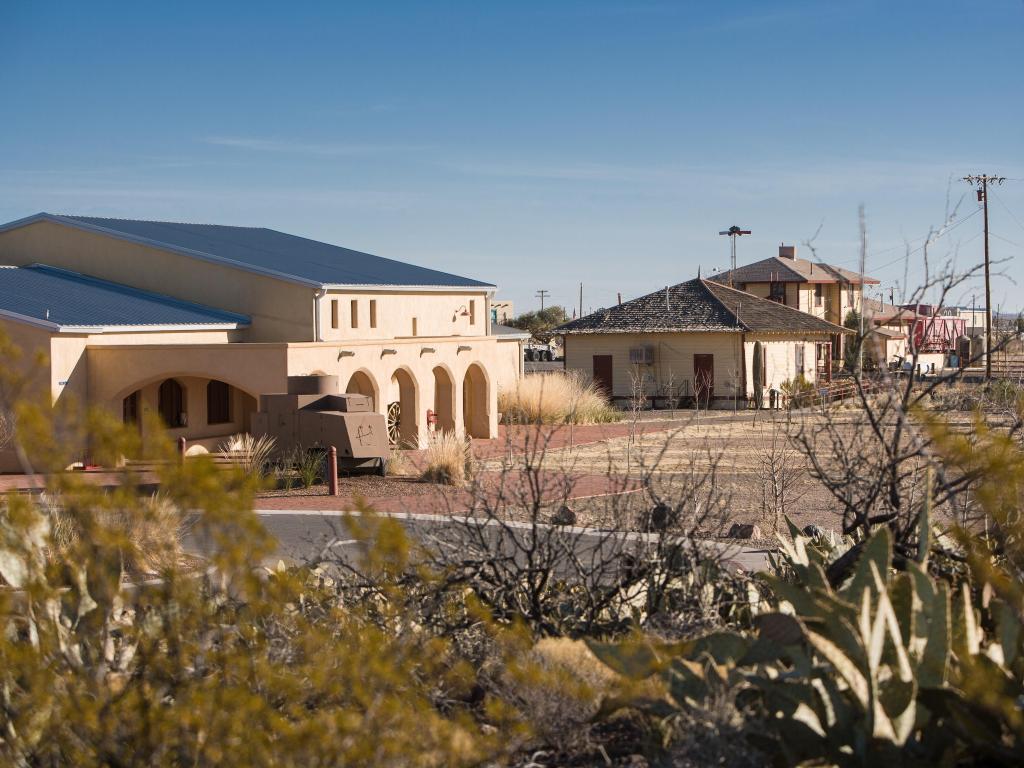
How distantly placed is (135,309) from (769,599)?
2480 centimetres

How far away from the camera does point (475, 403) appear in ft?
113

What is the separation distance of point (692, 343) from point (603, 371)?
13.0ft

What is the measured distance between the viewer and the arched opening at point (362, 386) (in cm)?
2958

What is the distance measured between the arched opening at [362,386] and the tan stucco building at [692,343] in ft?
53.8

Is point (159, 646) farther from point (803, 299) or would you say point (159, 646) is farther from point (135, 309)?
point (803, 299)

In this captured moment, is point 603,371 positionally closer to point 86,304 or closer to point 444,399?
point 444,399

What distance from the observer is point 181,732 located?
426 centimetres

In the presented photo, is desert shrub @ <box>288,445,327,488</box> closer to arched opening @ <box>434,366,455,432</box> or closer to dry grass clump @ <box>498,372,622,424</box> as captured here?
arched opening @ <box>434,366,455,432</box>

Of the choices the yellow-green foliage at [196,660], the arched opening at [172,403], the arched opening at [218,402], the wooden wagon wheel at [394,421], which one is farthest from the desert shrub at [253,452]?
the yellow-green foliage at [196,660]

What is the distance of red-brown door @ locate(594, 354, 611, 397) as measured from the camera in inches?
1896

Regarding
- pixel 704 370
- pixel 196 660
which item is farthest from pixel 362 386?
pixel 196 660

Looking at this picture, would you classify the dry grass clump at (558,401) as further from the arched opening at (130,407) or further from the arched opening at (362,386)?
the arched opening at (130,407)

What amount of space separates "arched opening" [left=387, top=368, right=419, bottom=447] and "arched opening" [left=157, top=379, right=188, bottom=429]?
5.23 metres

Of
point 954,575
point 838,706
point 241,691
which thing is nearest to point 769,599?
point 954,575
